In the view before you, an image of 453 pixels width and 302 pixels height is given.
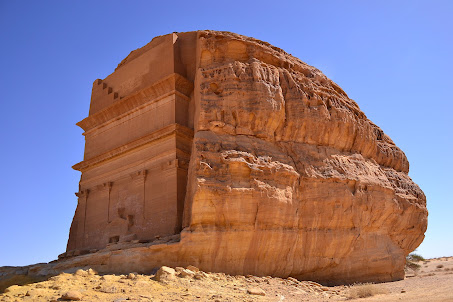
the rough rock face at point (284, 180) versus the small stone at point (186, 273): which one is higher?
the rough rock face at point (284, 180)

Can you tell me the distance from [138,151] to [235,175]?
472 cm

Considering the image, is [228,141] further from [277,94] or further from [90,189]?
[90,189]

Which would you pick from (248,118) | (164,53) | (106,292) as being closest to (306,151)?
(248,118)

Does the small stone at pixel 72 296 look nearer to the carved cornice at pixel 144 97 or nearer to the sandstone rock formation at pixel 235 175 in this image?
the sandstone rock formation at pixel 235 175

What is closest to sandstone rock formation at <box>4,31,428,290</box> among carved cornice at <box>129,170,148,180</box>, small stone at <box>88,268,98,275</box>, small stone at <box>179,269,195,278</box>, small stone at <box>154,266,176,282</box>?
carved cornice at <box>129,170,148,180</box>

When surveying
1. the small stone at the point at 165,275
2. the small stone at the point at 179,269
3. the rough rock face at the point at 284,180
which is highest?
the rough rock face at the point at 284,180

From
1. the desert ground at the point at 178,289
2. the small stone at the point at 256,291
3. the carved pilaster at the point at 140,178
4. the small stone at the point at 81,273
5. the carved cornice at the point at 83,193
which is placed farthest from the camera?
the carved cornice at the point at 83,193

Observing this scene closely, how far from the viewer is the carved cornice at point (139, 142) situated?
14.6 metres

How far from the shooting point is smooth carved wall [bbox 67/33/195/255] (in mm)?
14359

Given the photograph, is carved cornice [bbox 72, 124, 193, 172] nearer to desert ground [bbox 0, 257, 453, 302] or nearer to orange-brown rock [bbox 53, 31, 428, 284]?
orange-brown rock [bbox 53, 31, 428, 284]

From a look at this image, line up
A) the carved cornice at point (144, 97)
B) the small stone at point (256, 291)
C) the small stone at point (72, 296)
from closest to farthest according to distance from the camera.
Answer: the small stone at point (72, 296)
the small stone at point (256, 291)
the carved cornice at point (144, 97)

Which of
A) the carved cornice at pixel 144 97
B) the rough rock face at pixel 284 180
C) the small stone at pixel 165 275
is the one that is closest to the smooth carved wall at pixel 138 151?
the carved cornice at pixel 144 97

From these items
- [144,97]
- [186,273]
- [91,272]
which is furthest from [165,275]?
[144,97]

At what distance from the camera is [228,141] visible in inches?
523
